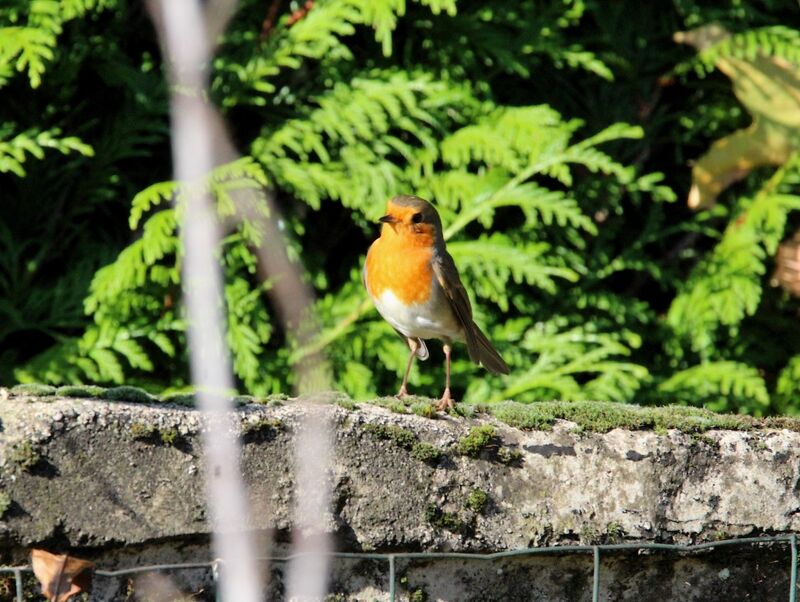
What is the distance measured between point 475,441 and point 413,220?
4.56 feet

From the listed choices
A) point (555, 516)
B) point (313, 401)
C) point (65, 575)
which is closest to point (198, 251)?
point (313, 401)

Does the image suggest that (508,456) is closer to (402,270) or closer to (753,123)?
(402,270)

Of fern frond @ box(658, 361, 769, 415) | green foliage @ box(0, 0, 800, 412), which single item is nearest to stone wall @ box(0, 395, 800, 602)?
green foliage @ box(0, 0, 800, 412)

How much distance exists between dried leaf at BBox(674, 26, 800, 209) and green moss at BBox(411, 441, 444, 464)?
2560mm

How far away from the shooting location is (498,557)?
73.7 inches

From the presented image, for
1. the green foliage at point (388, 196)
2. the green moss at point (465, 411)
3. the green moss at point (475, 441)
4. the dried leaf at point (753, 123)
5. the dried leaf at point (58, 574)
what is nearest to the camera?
the dried leaf at point (58, 574)

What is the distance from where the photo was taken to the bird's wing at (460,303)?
128 inches

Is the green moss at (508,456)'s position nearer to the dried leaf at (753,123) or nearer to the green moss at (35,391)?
the green moss at (35,391)

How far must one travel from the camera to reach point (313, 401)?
174 centimetres

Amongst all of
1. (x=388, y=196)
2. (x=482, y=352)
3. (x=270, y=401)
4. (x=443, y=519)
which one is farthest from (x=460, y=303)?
(x=443, y=519)

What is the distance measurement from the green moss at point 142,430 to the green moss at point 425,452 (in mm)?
463

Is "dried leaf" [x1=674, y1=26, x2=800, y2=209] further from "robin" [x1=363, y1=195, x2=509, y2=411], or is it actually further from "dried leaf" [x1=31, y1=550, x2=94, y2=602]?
"dried leaf" [x1=31, y1=550, x2=94, y2=602]

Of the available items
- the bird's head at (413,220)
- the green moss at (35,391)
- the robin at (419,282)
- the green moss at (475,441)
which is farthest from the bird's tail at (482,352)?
the green moss at (35,391)

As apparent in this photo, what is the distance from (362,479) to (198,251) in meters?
0.84
